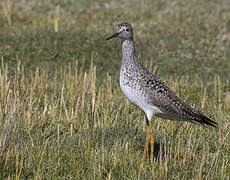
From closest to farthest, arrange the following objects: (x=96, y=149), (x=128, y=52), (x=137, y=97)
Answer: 1. (x=137, y=97)
2. (x=96, y=149)
3. (x=128, y=52)

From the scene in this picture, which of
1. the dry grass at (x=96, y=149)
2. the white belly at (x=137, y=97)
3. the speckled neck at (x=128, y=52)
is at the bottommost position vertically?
the dry grass at (x=96, y=149)

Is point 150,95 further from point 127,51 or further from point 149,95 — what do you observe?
point 127,51

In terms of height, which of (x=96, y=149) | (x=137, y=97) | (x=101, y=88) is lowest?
(x=96, y=149)

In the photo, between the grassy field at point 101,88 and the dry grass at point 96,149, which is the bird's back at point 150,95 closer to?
the dry grass at point 96,149

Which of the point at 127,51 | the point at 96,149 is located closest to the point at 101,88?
the point at 127,51

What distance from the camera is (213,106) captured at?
902cm

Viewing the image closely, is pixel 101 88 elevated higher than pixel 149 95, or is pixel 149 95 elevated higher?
pixel 149 95

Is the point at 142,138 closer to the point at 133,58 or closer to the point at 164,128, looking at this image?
the point at 164,128

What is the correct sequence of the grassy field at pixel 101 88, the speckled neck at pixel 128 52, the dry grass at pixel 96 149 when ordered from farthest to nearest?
the speckled neck at pixel 128 52, the grassy field at pixel 101 88, the dry grass at pixel 96 149

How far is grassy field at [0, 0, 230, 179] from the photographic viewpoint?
223 inches

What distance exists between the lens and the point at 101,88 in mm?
9547

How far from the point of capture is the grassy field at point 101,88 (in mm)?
5656

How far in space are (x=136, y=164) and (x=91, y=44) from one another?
9.01 meters

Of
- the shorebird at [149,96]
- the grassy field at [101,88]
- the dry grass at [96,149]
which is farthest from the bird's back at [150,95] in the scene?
the grassy field at [101,88]
